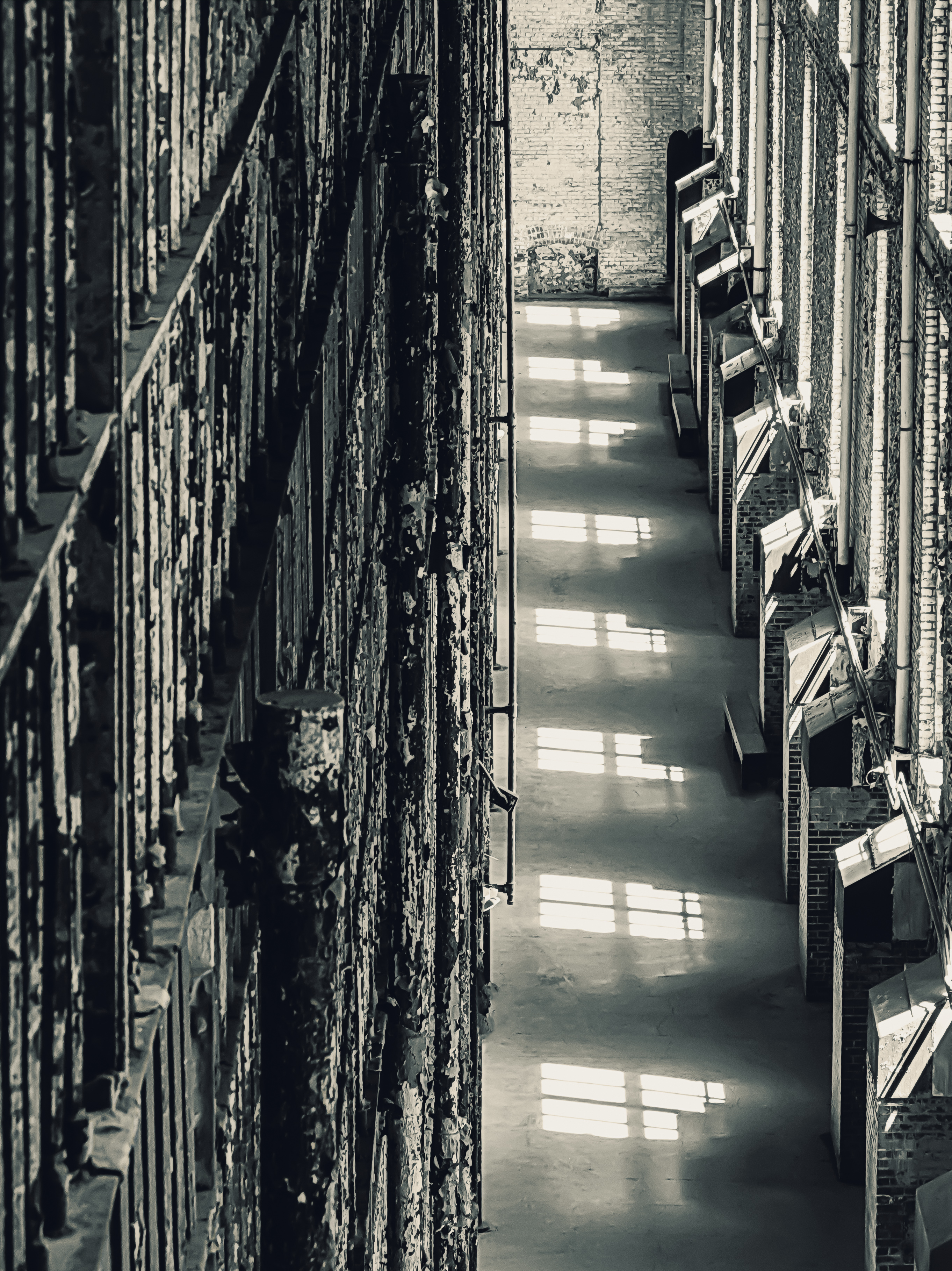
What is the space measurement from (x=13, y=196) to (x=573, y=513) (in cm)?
2210

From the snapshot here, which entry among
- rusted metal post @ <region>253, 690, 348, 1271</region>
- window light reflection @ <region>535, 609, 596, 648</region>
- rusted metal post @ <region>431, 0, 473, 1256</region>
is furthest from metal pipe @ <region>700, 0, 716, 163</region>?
rusted metal post @ <region>253, 690, 348, 1271</region>

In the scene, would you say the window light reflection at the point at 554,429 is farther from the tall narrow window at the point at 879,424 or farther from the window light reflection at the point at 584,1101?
the window light reflection at the point at 584,1101

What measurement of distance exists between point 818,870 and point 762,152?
9.02 meters

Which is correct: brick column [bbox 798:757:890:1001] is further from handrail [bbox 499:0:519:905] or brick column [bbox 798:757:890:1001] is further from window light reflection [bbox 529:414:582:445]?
window light reflection [bbox 529:414:582:445]

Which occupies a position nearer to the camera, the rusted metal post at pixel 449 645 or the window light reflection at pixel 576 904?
the rusted metal post at pixel 449 645

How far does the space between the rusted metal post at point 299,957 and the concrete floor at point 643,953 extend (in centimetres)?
931

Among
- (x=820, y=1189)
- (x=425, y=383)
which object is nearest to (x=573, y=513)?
(x=820, y=1189)

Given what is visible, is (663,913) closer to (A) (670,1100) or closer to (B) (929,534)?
(A) (670,1100)

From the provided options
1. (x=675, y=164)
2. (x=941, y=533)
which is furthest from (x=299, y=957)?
(x=675, y=164)

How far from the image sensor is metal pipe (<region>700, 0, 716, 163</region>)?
92.1 feet

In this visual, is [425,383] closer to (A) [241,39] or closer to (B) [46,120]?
(A) [241,39]

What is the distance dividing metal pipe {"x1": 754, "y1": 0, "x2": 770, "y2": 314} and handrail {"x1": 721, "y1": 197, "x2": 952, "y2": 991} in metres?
1.12

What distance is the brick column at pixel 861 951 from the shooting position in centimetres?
1227

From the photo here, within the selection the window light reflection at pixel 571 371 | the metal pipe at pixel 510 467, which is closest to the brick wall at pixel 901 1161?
the metal pipe at pixel 510 467
